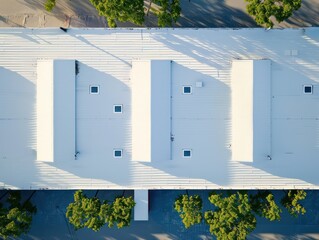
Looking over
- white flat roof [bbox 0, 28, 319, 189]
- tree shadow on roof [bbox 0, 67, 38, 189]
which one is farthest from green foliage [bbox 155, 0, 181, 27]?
tree shadow on roof [bbox 0, 67, 38, 189]

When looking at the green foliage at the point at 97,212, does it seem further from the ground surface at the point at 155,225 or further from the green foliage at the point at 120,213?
the ground surface at the point at 155,225

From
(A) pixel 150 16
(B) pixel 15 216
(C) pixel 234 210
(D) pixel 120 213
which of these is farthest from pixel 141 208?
(A) pixel 150 16

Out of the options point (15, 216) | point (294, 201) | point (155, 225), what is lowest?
point (155, 225)

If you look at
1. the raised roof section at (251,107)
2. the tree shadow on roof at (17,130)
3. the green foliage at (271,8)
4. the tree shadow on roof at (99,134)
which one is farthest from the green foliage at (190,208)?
the green foliage at (271,8)

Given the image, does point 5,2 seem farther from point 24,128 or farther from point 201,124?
point 201,124

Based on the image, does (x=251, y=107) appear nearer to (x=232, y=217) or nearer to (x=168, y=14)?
(x=232, y=217)
